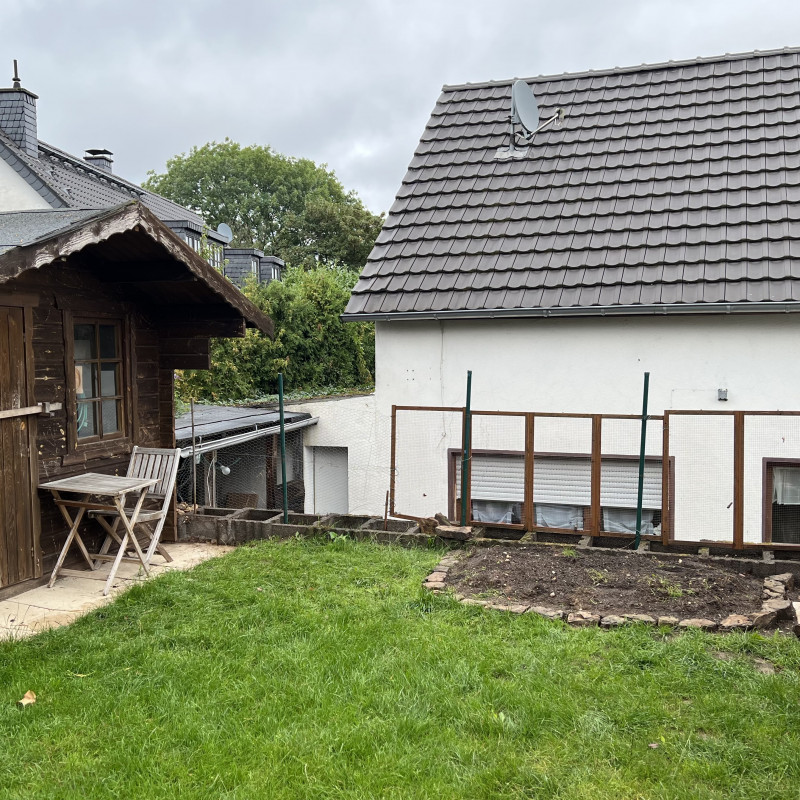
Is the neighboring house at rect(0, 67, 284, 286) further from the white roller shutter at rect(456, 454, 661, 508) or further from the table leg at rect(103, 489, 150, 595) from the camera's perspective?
the table leg at rect(103, 489, 150, 595)

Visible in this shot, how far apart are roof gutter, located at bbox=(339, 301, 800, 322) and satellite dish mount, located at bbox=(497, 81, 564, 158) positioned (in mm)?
3629

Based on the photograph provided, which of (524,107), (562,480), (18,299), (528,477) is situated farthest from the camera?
(524,107)

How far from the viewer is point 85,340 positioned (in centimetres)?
780

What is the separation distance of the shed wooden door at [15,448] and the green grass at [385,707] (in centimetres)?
115

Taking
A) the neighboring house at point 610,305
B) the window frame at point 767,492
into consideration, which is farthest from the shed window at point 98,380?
the window frame at point 767,492

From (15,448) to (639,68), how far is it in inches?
452

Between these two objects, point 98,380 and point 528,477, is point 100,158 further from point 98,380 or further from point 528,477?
point 528,477

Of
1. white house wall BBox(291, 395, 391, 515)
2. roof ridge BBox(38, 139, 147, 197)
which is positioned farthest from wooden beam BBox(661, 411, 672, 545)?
roof ridge BBox(38, 139, 147, 197)

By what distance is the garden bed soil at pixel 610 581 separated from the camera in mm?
6422

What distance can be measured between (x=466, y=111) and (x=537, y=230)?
386 cm

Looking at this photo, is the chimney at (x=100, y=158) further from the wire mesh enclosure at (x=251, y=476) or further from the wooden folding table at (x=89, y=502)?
the wooden folding table at (x=89, y=502)

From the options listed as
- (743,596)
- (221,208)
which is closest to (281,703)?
(743,596)

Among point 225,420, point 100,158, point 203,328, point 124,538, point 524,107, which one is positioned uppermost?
point 100,158

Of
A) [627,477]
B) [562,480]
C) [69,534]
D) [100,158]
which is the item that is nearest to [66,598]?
[69,534]
